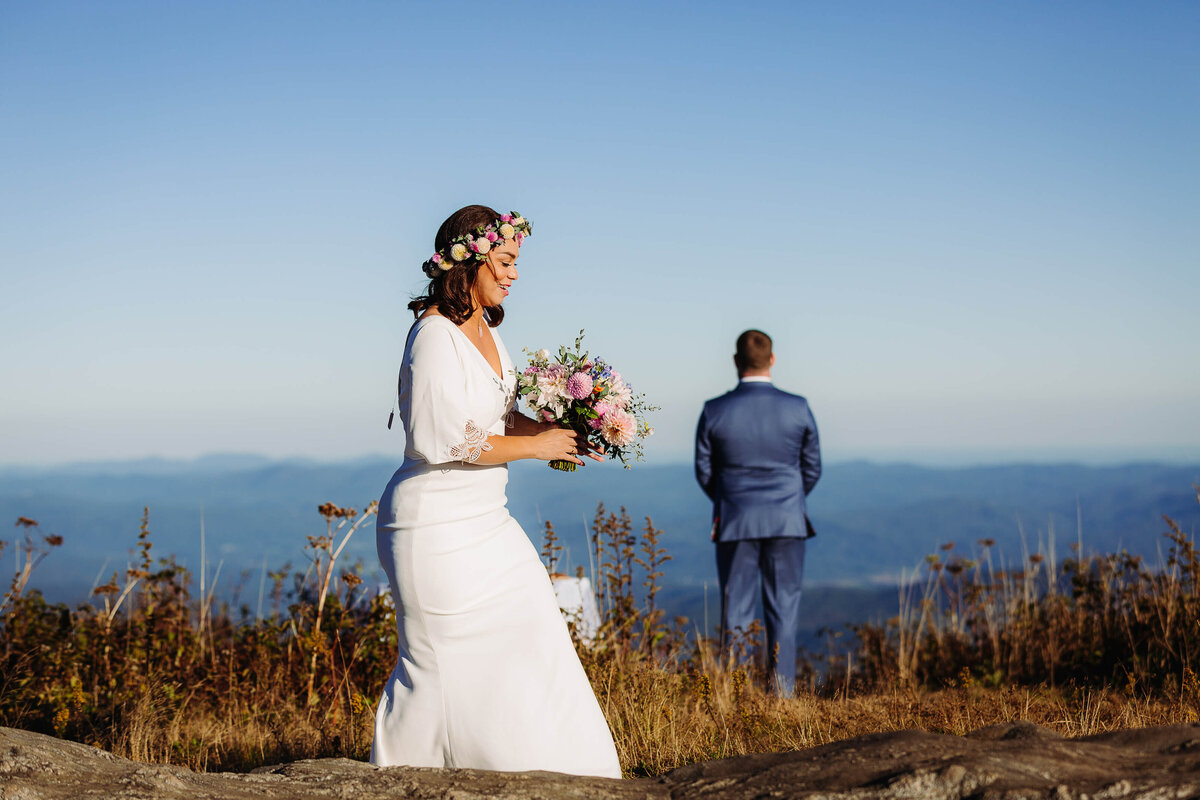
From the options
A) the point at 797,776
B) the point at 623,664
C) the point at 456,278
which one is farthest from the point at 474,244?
the point at 623,664

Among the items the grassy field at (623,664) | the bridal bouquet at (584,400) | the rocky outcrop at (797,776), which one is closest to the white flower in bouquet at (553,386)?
the bridal bouquet at (584,400)

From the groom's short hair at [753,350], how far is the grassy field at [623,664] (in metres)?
1.93

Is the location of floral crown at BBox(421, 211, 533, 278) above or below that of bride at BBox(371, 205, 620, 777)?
above

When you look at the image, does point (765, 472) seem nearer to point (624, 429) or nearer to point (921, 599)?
point (921, 599)

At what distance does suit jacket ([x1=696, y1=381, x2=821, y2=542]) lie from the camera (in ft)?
25.0

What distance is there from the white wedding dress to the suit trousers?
4077 mm

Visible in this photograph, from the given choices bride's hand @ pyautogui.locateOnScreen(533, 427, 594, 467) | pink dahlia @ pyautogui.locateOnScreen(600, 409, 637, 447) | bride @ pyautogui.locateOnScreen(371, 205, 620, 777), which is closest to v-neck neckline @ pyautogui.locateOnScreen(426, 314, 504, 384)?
bride @ pyautogui.locateOnScreen(371, 205, 620, 777)

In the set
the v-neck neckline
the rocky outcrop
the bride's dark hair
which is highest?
the bride's dark hair

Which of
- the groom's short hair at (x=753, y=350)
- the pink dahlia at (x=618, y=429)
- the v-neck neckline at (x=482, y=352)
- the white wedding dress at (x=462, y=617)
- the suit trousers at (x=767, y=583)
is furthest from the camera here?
the suit trousers at (x=767, y=583)

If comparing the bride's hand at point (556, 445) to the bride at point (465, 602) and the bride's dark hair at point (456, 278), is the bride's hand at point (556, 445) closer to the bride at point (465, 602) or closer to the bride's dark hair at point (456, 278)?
the bride at point (465, 602)

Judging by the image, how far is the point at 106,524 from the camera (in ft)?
637

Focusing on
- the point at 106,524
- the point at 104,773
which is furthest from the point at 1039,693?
the point at 106,524

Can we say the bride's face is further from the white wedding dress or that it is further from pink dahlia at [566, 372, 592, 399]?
pink dahlia at [566, 372, 592, 399]

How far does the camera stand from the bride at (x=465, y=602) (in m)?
3.71
